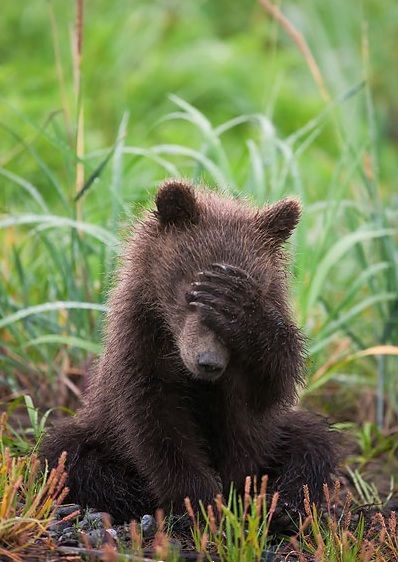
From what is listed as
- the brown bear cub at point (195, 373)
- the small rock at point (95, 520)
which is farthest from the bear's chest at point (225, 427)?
the small rock at point (95, 520)

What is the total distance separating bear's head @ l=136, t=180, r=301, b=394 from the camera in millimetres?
3926

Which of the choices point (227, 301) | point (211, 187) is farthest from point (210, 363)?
point (211, 187)

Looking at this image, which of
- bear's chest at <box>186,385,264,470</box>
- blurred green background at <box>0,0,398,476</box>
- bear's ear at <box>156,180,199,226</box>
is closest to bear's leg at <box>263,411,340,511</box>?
bear's chest at <box>186,385,264,470</box>

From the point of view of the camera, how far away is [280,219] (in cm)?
438

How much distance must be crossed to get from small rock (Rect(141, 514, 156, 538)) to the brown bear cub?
0.12 metres

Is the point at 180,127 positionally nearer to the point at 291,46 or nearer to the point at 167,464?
the point at 291,46

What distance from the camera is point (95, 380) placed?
470cm

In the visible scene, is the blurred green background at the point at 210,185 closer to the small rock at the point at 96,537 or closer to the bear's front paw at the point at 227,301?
the bear's front paw at the point at 227,301

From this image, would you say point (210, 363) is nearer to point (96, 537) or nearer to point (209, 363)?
point (209, 363)

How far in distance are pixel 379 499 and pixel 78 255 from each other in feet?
6.53

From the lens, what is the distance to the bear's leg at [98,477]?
434 centimetres

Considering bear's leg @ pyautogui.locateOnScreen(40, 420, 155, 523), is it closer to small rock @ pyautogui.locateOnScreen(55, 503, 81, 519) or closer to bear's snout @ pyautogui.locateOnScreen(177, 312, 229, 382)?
small rock @ pyautogui.locateOnScreen(55, 503, 81, 519)

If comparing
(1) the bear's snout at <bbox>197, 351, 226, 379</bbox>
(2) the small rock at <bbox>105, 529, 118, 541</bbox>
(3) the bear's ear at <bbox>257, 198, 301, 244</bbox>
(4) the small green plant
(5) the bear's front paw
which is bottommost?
(2) the small rock at <bbox>105, 529, 118, 541</bbox>

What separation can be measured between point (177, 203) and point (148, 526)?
119cm
